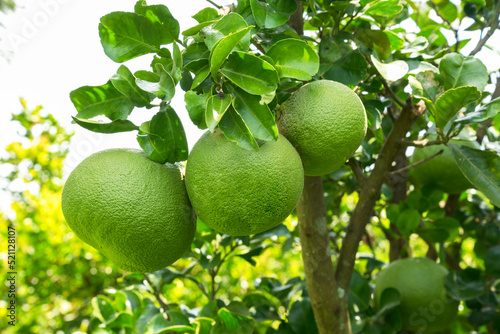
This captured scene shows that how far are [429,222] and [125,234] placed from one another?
132cm

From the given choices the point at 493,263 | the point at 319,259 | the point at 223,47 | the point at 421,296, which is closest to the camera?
the point at 223,47

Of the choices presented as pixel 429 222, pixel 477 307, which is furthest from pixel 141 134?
pixel 477 307

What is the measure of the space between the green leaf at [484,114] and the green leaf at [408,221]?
56cm

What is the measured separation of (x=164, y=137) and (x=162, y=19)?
0.24 m

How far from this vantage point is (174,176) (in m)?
0.91

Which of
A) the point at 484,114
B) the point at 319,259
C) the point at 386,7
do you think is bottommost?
the point at 319,259

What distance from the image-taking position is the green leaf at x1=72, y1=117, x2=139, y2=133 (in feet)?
2.84

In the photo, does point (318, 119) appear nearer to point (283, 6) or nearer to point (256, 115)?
point (256, 115)

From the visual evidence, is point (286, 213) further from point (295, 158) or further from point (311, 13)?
point (311, 13)

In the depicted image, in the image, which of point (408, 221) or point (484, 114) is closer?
point (484, 114)

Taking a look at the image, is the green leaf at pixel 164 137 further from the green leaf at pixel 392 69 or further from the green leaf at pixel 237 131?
the green leaf at pixel 392 69

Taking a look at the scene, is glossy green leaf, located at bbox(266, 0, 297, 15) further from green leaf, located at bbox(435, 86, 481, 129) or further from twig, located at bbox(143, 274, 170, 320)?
twig, located at bbox(143, 274, 170, 320)

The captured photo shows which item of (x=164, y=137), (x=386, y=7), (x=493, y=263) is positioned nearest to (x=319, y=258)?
(x=164, y=137)

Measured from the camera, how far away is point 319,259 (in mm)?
1229
